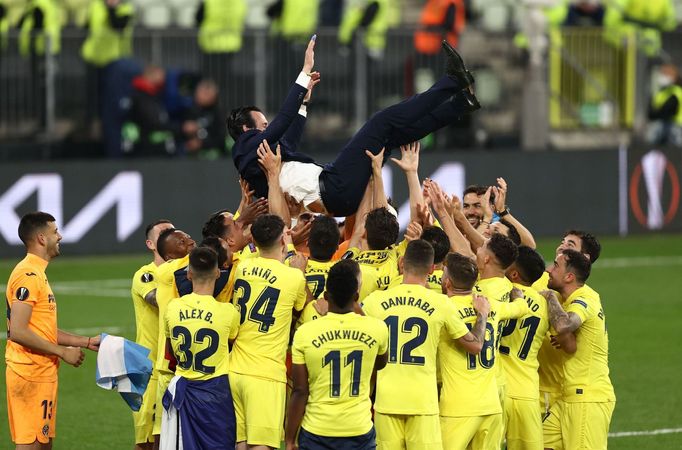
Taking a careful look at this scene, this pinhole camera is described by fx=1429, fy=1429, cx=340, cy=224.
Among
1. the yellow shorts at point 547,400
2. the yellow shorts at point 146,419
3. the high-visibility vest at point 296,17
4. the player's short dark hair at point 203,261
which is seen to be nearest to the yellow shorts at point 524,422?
the yellow shorts at point 547,400

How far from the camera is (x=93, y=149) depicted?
2373 centimetres

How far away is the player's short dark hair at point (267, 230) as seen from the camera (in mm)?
10094

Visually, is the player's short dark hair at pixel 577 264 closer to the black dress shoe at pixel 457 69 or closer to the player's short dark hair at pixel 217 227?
the black dress shoe at pixel 457 69

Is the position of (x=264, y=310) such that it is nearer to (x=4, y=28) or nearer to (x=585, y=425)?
(x=585, y=425)

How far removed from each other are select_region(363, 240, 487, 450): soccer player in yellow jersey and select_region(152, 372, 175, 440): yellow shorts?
1.69 m

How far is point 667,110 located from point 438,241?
17836mm

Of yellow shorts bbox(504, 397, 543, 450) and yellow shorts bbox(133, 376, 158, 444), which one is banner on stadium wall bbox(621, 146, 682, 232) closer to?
yellow shorts bbox(504, 397, 543, 450)

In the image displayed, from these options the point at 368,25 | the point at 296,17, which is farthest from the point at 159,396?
the point at 368,25

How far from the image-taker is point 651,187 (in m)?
27.1

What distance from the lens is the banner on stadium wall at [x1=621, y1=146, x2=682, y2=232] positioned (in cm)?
2694

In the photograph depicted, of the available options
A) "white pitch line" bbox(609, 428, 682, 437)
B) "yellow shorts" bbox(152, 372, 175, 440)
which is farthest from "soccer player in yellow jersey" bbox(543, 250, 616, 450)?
"yellow shorts" bbox(152, 372, 175, 440)

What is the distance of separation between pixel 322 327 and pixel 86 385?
23.5ft

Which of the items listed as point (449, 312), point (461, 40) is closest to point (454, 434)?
point (449, 312)

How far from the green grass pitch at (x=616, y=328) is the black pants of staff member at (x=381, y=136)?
3.45 metres
